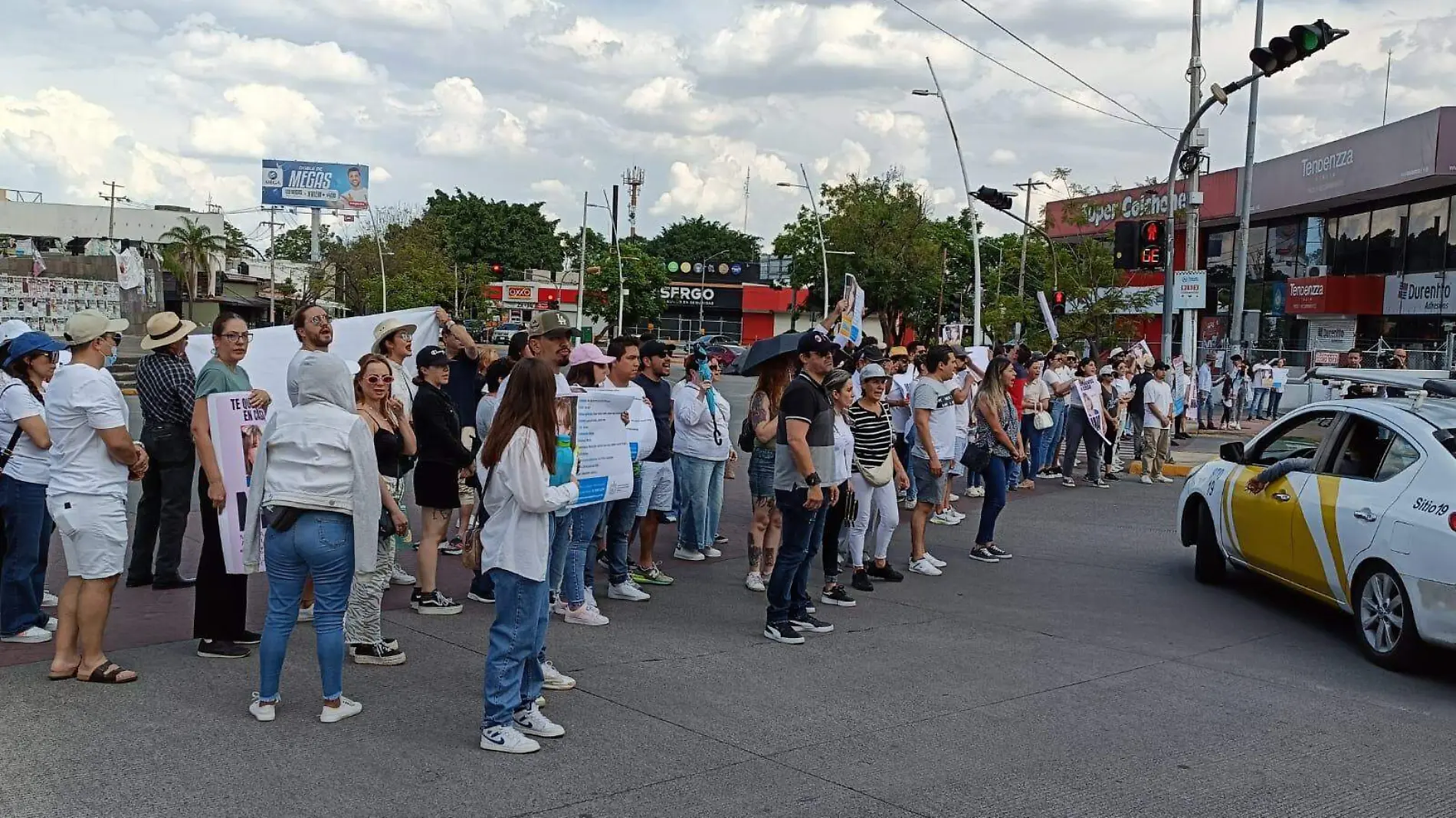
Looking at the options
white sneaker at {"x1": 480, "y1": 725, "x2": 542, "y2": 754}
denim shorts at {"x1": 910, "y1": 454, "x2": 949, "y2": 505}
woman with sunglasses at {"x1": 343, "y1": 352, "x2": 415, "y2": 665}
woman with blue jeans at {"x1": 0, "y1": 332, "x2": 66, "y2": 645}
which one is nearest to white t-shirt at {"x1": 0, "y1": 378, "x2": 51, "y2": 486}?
woman with blue jeans at {"x1": 0, "y1": 332, "x2": 66, "y2": 645}

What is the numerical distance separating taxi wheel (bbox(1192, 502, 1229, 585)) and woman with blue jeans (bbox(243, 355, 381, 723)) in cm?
677

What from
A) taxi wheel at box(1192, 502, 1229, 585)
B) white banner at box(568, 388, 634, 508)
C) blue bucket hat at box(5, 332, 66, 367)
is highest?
blue bucket hat at box(5, 332, 66, 367)

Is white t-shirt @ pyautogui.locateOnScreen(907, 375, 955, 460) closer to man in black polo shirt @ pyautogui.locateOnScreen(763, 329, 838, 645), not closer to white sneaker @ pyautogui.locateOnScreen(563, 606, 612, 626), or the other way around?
man in black polo shirt @ pyautogui.locateOnScreen(763, 329, 838, 645)

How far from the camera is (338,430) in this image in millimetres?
5707

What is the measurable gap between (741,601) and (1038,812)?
13.5ft

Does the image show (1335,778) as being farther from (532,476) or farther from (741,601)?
(741,601)

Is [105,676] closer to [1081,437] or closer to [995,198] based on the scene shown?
[1081,437]

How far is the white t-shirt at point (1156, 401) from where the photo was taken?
17.0m

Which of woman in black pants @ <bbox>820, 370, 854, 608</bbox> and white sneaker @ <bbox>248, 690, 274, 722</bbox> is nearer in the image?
white sneaker @ <bbox>248, 690, 274, 722</bbox>

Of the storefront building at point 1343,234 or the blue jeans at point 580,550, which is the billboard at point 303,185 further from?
the blue jeans at point 580,550

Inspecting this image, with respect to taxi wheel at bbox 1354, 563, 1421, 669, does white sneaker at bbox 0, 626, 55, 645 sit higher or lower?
lower

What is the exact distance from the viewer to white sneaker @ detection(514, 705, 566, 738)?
5750 mm

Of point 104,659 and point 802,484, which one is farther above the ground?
point 802,484

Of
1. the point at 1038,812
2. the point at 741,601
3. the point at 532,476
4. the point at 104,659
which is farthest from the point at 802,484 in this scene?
the point at 104,659
